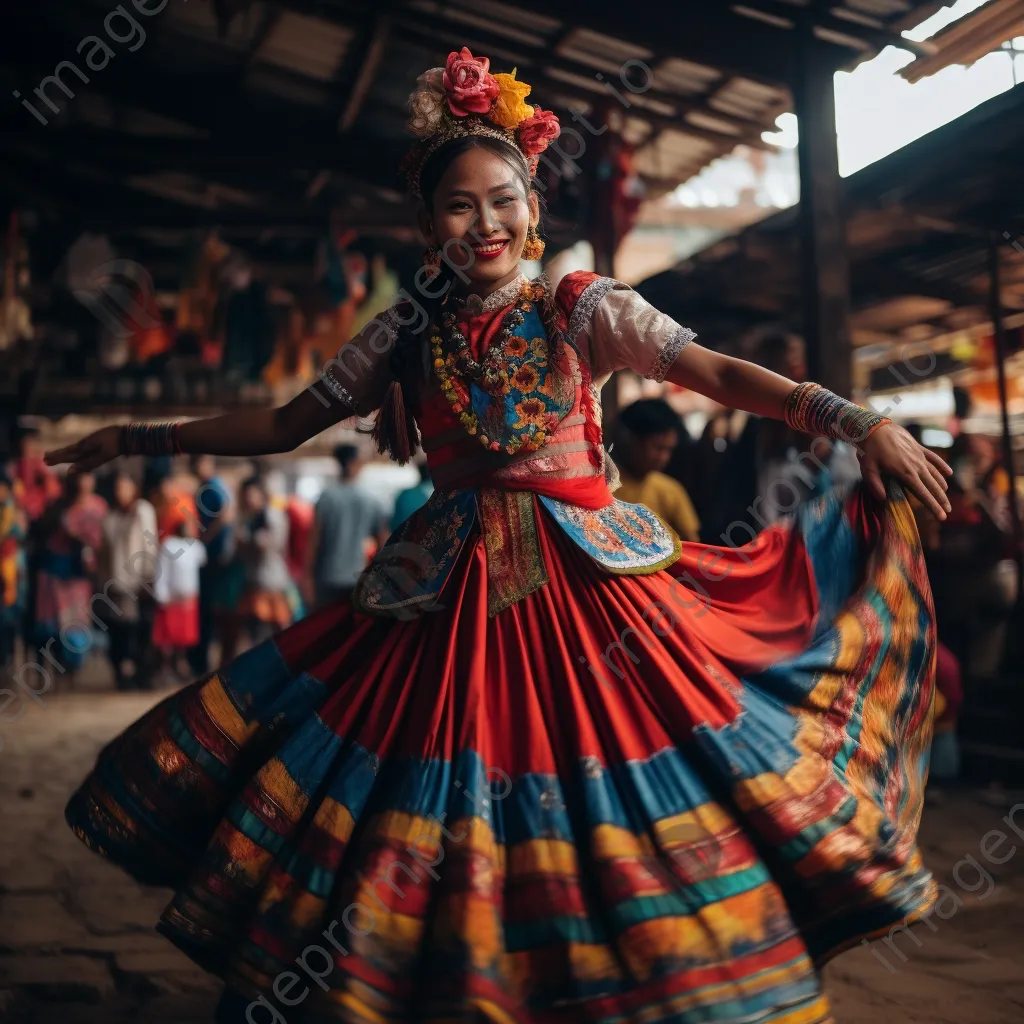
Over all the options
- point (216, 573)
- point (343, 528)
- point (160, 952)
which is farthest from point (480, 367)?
point (216, 573)

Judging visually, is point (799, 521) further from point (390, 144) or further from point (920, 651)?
point (390, 144)

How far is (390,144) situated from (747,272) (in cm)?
335

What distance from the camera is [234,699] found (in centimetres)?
226

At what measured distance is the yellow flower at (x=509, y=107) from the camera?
7.79 feet

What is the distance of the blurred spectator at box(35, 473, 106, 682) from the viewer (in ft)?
30.8

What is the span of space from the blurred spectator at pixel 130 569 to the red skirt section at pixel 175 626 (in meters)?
0.11

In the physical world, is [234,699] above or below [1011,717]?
above

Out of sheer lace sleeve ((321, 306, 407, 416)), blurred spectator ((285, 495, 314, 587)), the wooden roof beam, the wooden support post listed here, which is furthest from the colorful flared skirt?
blurred spectator ((285, 495, 314, 587))

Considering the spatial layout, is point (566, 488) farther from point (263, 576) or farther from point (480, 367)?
point (263, 576)

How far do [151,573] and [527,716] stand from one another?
26.0 ft

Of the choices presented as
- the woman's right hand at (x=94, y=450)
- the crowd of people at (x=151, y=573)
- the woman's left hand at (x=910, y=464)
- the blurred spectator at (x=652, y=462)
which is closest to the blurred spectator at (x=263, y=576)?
the crowd of people at (x=151, y=573)

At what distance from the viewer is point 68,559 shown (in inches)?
372

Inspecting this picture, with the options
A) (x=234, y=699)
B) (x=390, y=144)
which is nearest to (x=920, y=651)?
(x=234, y=699)

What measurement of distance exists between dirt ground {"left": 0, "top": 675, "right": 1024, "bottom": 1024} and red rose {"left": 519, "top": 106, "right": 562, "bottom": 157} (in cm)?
194
